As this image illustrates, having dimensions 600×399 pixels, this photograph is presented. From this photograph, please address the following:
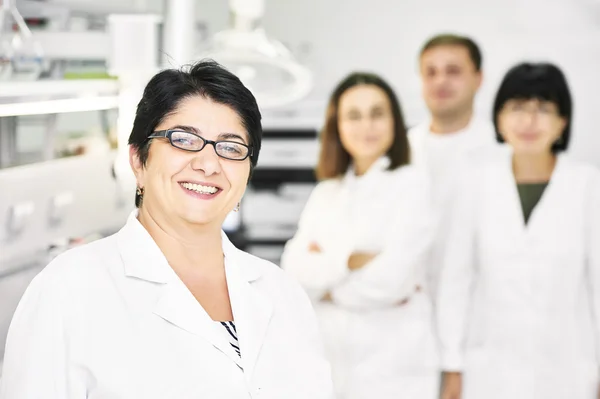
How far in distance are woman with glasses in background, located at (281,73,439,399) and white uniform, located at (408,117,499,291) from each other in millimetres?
74

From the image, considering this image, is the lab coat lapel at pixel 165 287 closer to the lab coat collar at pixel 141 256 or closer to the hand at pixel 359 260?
the lab coat collar at pixel 141 256

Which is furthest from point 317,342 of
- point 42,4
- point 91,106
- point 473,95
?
point 473,95

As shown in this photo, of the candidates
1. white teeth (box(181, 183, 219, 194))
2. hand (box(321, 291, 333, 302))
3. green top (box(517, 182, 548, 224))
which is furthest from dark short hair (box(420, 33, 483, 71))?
white teeth (box(181, 183, 219, 194))

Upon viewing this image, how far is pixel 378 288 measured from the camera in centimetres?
263

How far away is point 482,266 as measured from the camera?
2.72 m

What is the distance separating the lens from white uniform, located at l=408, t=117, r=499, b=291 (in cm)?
284

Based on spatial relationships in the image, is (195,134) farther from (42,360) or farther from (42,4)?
(42,4)

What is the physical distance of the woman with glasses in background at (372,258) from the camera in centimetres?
266

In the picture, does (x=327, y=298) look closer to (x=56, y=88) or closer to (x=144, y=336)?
(x=56, y=88)

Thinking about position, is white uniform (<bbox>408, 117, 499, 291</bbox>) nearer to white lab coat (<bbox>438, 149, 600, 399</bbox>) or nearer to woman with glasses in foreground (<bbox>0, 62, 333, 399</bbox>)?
white lab coat (<bbox>438, 149, 600, 399</bbox>)

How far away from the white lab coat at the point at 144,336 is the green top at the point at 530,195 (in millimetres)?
1334

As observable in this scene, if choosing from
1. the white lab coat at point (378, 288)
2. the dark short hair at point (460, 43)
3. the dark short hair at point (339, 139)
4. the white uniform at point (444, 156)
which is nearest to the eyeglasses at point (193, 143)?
the white lab coat at point (378, 288)

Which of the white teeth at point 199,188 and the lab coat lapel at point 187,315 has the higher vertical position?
the white teeth at point 199,188

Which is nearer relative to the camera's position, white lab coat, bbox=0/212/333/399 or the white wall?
white lab coat, bbox=0/212/333/399
